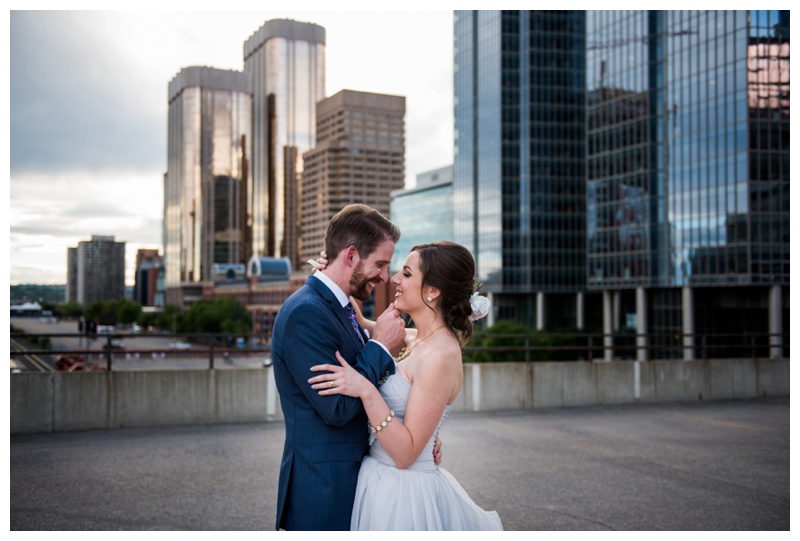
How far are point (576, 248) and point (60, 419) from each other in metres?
88.5

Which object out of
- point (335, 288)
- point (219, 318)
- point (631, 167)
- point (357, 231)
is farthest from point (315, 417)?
point (219, 318)

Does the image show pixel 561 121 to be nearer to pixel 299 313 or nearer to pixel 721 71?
pixel 721 71

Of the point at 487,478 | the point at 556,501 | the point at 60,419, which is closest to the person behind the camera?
the point at 556,501

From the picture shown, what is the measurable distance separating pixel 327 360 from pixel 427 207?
12114cm

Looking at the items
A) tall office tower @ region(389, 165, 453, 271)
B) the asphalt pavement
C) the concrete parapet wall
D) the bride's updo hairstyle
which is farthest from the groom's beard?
tall office tower @ region(389, 165, 453, 271)

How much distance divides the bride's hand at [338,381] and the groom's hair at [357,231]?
56 cm

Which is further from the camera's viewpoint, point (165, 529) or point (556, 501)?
point (556, 501)

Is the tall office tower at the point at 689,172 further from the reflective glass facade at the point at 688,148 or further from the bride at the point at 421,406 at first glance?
the bride at the point at 421,406

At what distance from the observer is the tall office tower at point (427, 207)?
118625 mm

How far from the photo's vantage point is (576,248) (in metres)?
94.4

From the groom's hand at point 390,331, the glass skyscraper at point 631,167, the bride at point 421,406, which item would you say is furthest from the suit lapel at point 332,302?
the glass skyscraper at point 631,167

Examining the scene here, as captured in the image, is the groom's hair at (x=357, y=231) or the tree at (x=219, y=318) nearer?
the groom's hair at (x=357, y=231)

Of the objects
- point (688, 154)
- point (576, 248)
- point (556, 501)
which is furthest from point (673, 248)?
point (556, 501)

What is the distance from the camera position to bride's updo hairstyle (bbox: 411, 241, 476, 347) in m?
3.43
